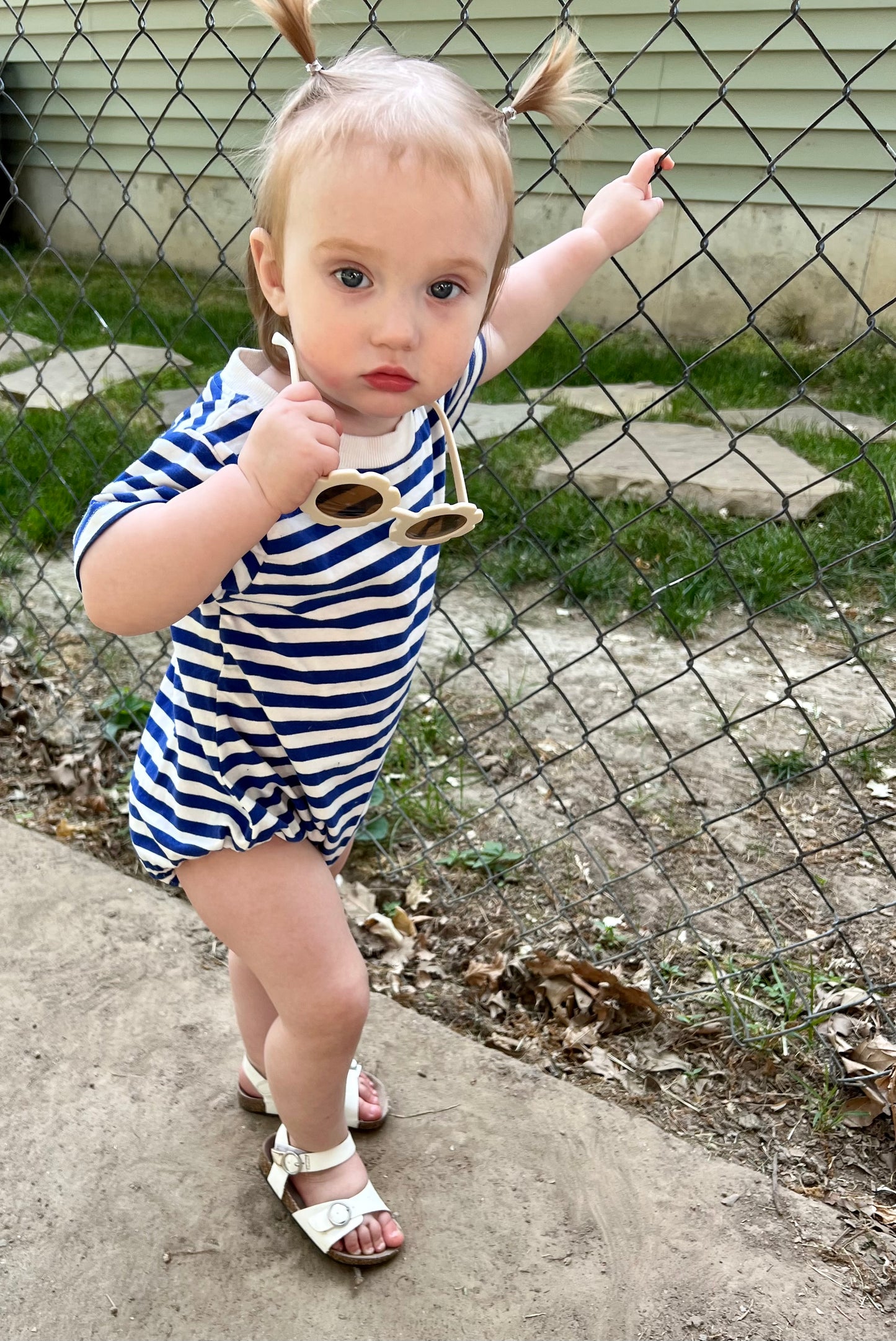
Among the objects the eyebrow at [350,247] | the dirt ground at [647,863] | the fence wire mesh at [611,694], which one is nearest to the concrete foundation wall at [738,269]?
the fence wire mesh at [611,694]

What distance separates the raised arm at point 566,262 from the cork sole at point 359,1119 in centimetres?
114

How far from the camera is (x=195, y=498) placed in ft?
3.81

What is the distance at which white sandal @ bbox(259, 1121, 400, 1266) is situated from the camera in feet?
5.33

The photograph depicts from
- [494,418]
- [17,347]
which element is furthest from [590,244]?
[17,347]

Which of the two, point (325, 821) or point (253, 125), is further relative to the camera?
point (253, 125)

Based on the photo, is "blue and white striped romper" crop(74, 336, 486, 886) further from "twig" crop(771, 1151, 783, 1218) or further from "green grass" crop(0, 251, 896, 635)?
"green grass" crop(0, 251, 896, 635)

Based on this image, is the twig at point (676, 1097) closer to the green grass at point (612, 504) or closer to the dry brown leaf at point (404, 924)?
the dry brown leaf at point (404, 924)

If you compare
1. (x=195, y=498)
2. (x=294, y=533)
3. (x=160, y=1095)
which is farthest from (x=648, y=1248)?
(x=195, y=498)

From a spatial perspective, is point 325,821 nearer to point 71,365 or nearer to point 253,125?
point 71,365

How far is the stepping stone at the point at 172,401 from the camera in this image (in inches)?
193

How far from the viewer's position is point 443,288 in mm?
1244

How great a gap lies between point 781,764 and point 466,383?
152 cm

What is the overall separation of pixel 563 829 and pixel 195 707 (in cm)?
131

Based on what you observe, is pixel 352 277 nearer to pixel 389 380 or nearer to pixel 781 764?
pixel 389 380
